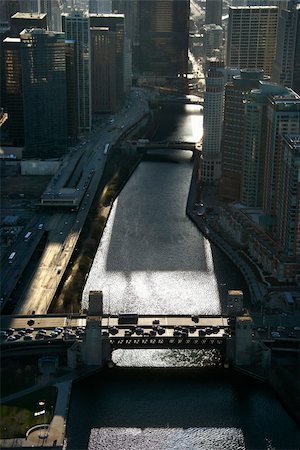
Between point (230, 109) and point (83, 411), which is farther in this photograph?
point (230, 109)

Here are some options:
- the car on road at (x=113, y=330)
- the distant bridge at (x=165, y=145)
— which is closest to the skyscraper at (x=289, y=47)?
the distant bridge at (x=165, y=145)

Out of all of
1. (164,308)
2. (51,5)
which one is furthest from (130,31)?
(164,308)

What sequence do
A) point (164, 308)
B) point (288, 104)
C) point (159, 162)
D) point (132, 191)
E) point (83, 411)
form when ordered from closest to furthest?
point (83, 411) < point (164, 308) < point (288, 104) < point (132, 191) < point (159, 162)

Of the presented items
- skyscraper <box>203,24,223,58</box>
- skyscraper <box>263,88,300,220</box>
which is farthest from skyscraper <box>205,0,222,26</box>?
skyscraper <box>263,88,300,220</box>

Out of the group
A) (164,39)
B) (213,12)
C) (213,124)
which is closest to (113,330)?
(213,124)

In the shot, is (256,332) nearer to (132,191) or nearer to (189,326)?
(189,326)

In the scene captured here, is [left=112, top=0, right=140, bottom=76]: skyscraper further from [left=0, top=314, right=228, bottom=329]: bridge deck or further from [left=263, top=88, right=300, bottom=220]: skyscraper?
[left=0, top=314, right=228, bottom=329]: bridge deck
